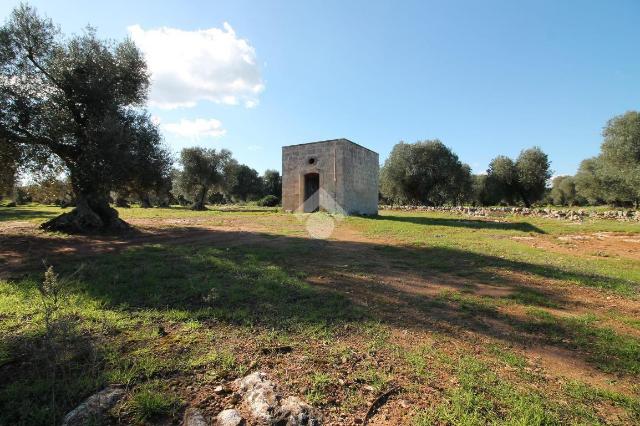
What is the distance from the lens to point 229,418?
2.53 m

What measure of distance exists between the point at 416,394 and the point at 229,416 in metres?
1.65

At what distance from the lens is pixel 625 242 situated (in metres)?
12.3

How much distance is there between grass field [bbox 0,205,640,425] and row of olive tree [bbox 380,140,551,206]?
1276 inches

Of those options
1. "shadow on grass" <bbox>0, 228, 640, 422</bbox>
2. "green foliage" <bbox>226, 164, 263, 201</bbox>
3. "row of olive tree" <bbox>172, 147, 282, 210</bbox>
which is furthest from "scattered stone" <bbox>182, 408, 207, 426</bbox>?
"green foliage" <bbox>226, 164, 263, 201</bbox>

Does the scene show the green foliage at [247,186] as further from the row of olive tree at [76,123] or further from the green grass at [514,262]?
the green grass at [514,262]

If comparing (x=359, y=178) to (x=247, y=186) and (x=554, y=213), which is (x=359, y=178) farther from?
(x=247, y=186)

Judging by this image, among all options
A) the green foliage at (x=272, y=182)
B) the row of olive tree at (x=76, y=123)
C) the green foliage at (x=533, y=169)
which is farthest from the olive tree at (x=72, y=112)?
A: the green foliage at (x=272, y=182)

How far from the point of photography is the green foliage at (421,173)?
129ft

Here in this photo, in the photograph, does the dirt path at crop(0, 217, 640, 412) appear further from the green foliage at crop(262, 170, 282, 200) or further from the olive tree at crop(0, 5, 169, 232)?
the green foliage at crop(262, 170, 282, 200)

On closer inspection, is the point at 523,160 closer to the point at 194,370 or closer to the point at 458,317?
the point at 458,317

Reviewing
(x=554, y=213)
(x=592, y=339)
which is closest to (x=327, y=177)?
(x=554, y=213)

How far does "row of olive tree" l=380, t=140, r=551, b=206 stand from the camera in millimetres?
39531

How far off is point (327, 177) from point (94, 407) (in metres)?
21.4

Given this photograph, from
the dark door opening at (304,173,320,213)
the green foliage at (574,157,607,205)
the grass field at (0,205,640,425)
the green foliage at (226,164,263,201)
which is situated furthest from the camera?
the green foliage at (226,164,263,201)
